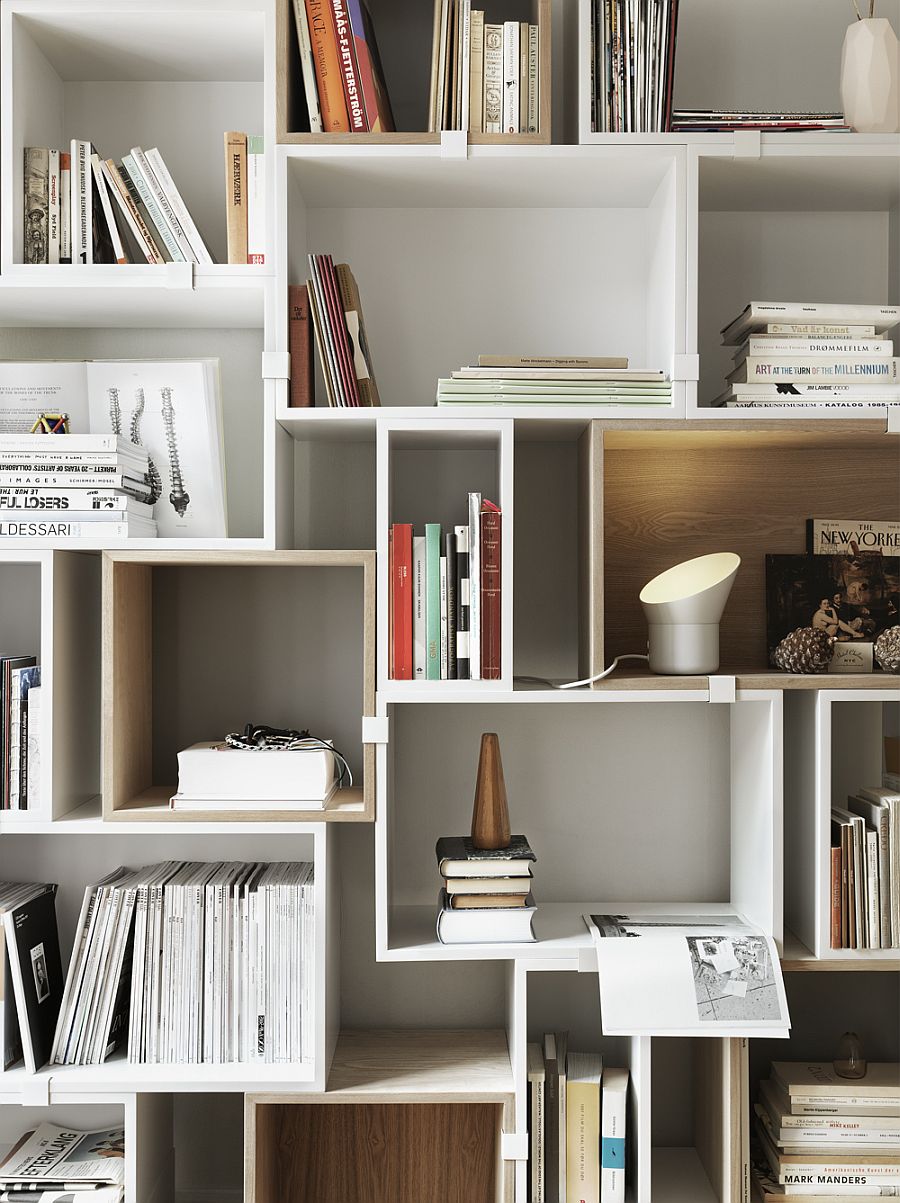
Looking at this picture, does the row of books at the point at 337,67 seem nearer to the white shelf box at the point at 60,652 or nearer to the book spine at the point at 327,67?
the book spine at the point at 327,67

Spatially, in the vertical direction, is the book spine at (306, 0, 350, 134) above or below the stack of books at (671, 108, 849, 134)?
above

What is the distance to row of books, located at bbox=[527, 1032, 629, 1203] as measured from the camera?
5.08ft

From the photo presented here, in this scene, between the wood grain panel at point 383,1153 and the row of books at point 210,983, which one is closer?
the row of books at point 210,983

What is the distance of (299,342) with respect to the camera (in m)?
1.58

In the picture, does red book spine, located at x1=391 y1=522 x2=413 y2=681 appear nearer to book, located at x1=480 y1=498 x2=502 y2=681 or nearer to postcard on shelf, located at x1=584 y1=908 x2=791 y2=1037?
book, located at x1=480 y1=498 x2=502 y2=681

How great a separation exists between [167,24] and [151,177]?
0.77 ft

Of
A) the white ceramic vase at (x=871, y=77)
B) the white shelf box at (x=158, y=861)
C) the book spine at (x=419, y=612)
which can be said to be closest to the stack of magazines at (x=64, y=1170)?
the white shelf box at (x=158, y=861)

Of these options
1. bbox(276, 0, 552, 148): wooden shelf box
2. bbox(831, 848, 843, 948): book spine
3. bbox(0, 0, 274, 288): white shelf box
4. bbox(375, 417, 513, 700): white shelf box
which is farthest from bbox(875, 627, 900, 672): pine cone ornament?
bbox(0, 0, 274, 288): white shelf box

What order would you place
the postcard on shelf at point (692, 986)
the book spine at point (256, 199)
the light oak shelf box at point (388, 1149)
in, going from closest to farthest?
the postcard on shelf at point (692, 986) < the book spine at point (256, 199) < the light oak shelf box at point (388, 1149)

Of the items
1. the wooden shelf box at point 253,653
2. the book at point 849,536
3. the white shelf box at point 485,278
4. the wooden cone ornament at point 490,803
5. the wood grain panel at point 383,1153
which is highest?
the white shelf box at point 485,278

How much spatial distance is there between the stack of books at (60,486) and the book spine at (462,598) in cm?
50

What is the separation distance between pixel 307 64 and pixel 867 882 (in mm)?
1503

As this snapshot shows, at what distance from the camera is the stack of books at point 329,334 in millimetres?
1562

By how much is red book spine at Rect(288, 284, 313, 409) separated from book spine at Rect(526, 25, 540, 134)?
428mm
